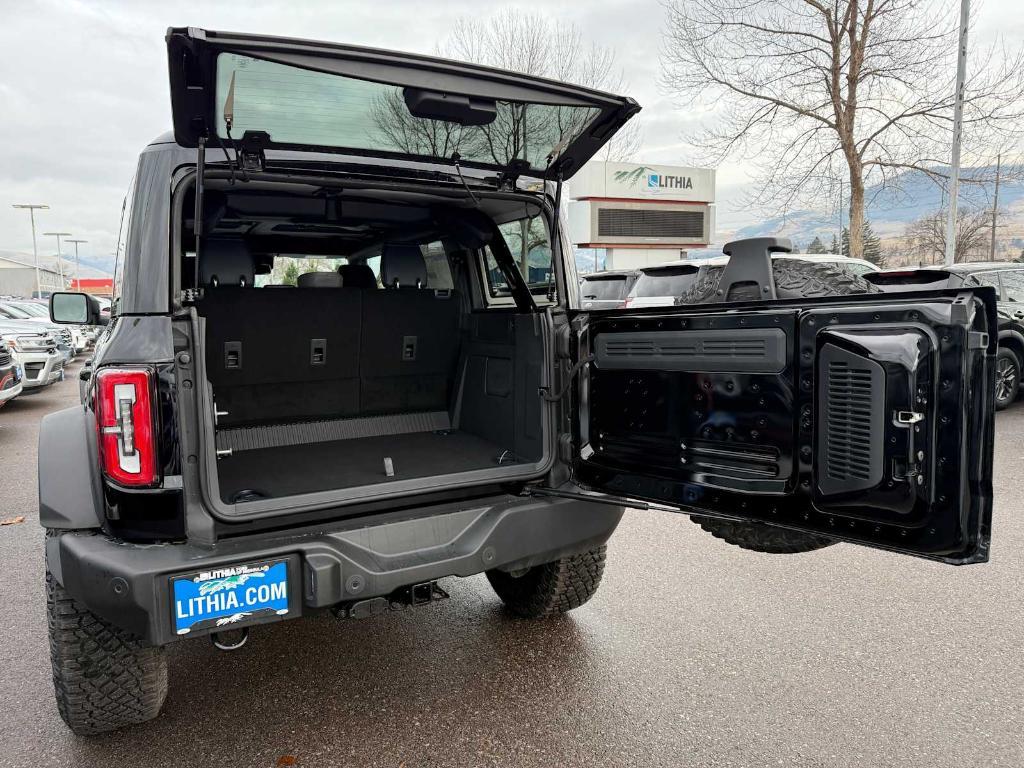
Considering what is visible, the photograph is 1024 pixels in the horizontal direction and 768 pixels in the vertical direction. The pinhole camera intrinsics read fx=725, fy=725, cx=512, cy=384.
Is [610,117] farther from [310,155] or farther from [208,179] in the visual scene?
[208,179]

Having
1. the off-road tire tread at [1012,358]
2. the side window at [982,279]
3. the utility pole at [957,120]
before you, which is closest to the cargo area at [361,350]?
the side window at [982,279]

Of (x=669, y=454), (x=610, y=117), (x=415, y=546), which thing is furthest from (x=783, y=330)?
(x=415, y=546)

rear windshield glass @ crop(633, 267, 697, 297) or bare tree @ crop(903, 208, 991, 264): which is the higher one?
bare tree @ crop(903, 208, 991, 264)

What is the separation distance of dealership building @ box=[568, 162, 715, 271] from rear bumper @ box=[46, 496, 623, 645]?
26.6 metres

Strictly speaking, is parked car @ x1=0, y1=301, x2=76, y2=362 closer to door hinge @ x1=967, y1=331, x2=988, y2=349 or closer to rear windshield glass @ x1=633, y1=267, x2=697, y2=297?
rear windshield glass @ x1=633, y1=267, x2=697, y2=297

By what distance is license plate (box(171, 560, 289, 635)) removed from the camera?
2.06m

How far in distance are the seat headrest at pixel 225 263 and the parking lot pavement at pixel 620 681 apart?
1681 millimetres

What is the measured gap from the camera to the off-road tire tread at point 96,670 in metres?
2.28

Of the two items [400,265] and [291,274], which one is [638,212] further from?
[400,265]

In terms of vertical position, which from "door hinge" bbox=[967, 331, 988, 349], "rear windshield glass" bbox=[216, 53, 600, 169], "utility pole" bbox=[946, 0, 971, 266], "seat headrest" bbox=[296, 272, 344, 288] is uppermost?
"utility pole" bbox=[946, 0, 971, 266]

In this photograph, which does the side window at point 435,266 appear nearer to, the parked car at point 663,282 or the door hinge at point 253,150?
the door hinge at point 253,150

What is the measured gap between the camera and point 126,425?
6.99 feet

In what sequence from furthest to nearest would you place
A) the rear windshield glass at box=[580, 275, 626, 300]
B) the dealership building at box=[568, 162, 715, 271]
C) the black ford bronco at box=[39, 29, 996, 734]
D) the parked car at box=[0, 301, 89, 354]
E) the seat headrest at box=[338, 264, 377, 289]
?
the dealership building at box=[568, 162, 715, 271] → the parked car at box=[0, 301, 89, 354] → the rear windshield glass at box=[580, 275, 626, 300] → the seat headrest at box=[338, 264, 377, 289] → the black ford bronco at box=[39, 29, 996, 734]

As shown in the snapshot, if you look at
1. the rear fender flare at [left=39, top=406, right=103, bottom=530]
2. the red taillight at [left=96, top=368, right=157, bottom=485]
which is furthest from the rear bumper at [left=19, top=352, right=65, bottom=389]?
the red taillight at [left=96, top=368, right=157, bottom=485]
